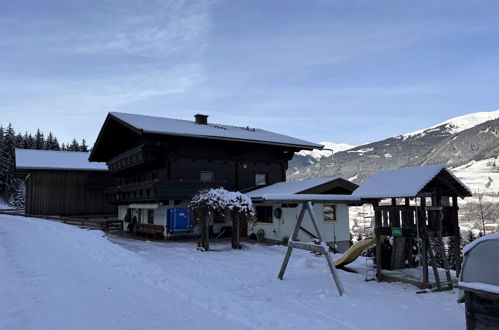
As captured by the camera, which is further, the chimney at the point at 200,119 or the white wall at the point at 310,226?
the chimney at the point at 200,119

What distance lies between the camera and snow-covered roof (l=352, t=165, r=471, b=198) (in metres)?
10.3

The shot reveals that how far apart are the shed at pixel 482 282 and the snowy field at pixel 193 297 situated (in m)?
1.28

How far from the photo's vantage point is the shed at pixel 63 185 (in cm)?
3809

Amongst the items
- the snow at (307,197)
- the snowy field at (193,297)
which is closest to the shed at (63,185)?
the snow at (307,197)

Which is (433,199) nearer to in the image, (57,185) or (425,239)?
(425,239)

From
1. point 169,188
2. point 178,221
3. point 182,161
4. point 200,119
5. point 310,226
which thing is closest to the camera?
point 310,226

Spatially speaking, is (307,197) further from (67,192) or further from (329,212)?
(67,192)

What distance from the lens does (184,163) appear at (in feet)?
82.0

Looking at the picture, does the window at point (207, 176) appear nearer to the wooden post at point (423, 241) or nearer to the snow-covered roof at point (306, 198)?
the snow-covered roof at point (306, 198)

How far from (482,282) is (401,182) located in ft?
17.3

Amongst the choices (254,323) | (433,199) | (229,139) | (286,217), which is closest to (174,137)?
(229,139)

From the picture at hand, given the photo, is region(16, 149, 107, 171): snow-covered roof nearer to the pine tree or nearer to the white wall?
the white wall

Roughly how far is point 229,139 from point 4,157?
6495cm

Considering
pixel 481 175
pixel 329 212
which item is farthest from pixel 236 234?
pixel 481 175
